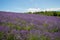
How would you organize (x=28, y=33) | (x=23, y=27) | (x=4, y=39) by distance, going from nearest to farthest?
1. (x=4, y=39)
2. (x=28, y=33)
3. (x=23, y=27)

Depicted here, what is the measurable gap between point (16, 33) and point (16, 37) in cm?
13

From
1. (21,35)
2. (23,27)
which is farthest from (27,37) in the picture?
(23,27)

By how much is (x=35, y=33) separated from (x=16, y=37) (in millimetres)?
460

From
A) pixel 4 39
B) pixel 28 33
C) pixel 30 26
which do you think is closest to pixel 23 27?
pixel 30 26

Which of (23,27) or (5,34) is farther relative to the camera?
(23,27)

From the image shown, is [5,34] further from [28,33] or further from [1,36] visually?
[28,33]

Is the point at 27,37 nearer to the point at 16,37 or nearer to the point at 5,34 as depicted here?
the point at 16,37

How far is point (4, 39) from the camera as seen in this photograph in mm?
3072

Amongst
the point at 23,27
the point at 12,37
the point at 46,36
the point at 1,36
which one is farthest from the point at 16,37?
the point at 23,27

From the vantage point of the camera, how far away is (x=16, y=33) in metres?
3.23

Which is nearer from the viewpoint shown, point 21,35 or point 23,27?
point 21,35

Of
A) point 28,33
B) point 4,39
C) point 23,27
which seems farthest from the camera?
point 23,27

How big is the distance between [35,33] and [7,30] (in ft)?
2.00

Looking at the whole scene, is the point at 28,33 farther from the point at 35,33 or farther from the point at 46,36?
the point at 46,36
